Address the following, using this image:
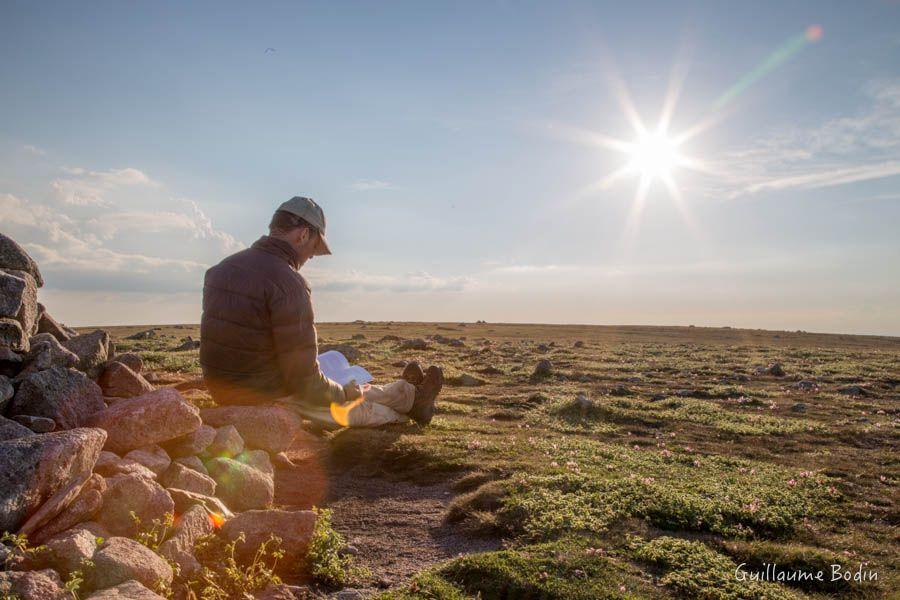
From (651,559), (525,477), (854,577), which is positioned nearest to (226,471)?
(525,477)

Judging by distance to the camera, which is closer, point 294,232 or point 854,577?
point 854,577

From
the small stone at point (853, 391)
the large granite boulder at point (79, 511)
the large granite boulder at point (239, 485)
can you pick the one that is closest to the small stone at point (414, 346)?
the small stone at point (853, 391)

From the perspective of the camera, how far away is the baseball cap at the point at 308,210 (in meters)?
9.19

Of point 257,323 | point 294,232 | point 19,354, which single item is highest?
point 294,232

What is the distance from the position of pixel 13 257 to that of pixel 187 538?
20.5ft

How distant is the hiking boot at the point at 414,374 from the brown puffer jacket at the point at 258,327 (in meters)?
3.41

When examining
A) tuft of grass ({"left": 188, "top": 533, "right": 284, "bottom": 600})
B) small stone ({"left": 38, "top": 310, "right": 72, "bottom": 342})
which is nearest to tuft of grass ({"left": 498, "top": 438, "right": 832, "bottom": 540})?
tuft of grass ({"left": 188, "top": 533, "right": 284, "bottom": 600})

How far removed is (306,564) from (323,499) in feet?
8.37

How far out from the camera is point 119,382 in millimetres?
9180

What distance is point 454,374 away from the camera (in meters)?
23.3

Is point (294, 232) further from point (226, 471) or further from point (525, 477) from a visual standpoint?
point (525, 477)

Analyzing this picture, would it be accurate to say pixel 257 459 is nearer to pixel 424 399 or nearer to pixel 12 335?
pixel 12 335

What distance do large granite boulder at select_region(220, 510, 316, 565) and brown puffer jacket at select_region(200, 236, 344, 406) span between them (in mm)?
2997

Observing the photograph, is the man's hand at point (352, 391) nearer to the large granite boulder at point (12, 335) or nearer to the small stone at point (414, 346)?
the large granite boulder at point (12, 335)
